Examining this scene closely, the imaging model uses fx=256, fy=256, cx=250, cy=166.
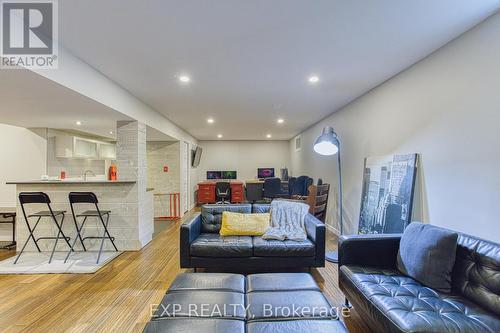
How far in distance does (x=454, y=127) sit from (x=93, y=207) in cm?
470

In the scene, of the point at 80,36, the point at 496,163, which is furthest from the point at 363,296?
the point at 80,36

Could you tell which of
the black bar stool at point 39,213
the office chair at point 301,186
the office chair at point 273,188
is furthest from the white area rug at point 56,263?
the office chair at point 301,186

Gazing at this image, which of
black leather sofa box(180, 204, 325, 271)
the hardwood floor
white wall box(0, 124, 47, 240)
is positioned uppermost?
white wall box(0, 124, 47, 240)

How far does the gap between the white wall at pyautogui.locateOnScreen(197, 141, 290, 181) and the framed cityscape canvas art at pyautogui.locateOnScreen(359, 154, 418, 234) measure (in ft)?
20.7

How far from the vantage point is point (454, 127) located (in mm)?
2262

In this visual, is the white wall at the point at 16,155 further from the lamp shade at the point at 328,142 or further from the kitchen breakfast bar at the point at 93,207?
the lamp shade at the point at 328,142

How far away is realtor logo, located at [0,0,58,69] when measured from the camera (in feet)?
6.09

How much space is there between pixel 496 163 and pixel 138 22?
2904 millimetres

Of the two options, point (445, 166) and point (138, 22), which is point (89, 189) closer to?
point (138, 22)

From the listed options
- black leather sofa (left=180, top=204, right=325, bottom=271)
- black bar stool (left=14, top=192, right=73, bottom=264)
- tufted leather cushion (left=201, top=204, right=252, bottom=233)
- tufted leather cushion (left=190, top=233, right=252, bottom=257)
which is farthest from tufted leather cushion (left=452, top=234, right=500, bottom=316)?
black bar stool (left=14, top=192, right=73, bottom=264)

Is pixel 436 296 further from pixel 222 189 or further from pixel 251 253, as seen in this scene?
pixel 222 189

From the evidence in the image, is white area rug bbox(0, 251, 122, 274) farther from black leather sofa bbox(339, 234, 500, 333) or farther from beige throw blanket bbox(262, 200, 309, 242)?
black leather sofa bbox(339, 234, 500, 333)

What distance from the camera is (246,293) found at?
182cm

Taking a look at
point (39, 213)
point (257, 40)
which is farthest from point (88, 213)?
point (257, 40)
